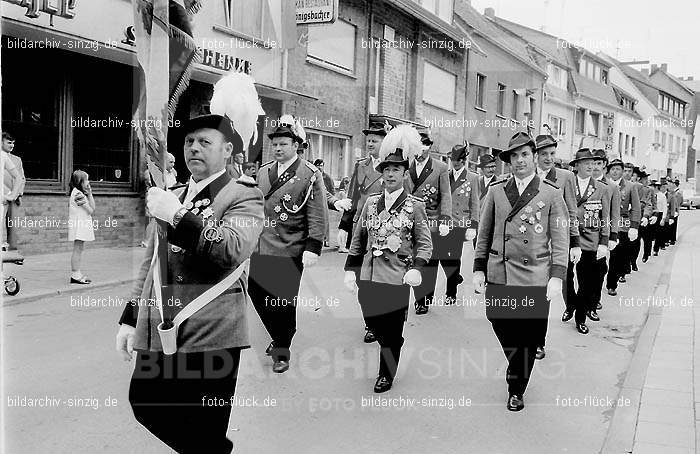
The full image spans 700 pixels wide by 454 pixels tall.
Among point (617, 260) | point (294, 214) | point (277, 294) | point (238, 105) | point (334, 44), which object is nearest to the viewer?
point (238, 105)

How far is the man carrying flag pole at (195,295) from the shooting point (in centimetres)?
280

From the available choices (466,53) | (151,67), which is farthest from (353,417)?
(466,53)

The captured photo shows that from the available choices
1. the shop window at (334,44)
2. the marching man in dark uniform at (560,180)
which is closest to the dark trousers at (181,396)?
the marching man in dark uniform at (560,180)

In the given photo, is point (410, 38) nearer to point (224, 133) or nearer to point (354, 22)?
point (354, 22)

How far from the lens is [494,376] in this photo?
18.2ft

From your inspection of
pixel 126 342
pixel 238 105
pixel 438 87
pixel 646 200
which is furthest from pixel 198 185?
pixel 438 87

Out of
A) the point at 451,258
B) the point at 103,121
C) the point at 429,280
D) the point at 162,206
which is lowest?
the point at 429,280

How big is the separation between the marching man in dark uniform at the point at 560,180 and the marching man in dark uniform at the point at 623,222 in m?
3.34

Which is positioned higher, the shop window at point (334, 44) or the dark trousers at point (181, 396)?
the shop window at point (334, 44)

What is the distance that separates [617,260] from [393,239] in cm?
624

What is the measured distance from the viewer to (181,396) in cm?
293

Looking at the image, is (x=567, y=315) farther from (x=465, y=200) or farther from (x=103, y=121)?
(x=103, y=121)

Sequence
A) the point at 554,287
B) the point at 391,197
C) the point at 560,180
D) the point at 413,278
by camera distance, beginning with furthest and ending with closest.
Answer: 1. the point at 560,180
2. the point at 391,197
3. the point at 413,278
4. the point at 554,287

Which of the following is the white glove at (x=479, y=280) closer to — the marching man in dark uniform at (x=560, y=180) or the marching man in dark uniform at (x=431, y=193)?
the marching man in dark uniform at (x=560, y=180)
